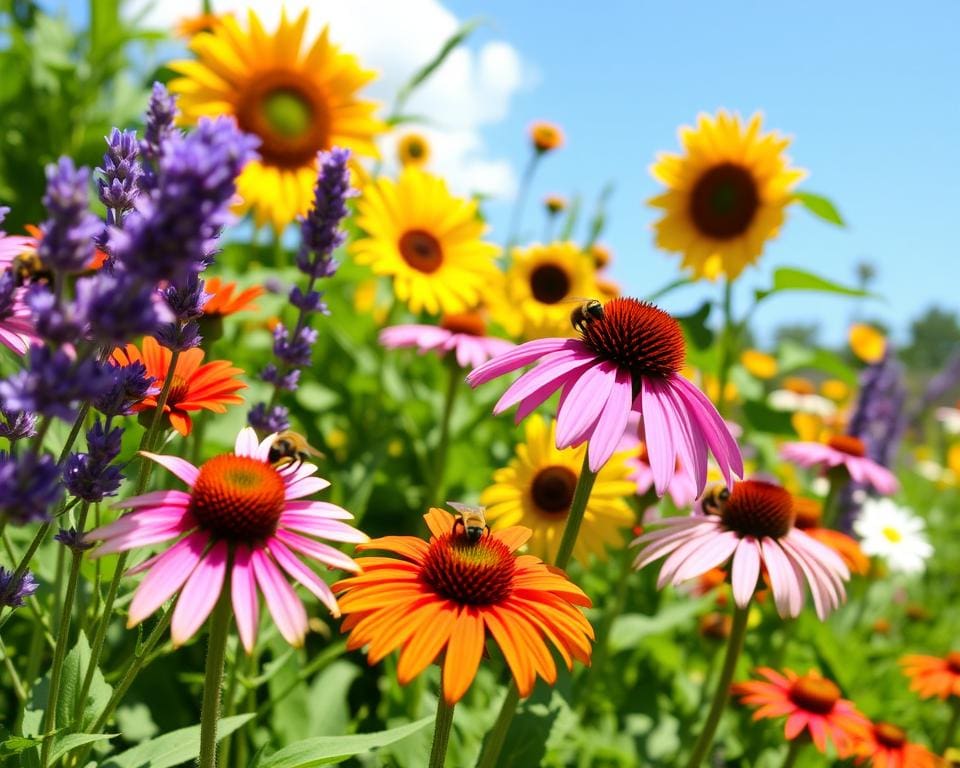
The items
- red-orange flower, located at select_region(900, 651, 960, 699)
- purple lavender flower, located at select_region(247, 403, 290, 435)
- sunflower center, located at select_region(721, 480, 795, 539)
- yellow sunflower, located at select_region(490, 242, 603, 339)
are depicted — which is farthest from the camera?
yellow sunflower, located at select_region(490, 242, 603, 339)

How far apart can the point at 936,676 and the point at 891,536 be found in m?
1.89

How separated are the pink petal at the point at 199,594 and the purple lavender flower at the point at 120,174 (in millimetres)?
604

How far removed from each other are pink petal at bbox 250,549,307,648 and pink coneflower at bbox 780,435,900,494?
2773mm

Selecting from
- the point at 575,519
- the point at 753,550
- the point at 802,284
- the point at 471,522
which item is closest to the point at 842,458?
the point at 802,284

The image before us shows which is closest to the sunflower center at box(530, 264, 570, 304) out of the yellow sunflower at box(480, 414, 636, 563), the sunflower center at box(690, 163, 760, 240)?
the sunflower center at box(690, 163, 760, 240)

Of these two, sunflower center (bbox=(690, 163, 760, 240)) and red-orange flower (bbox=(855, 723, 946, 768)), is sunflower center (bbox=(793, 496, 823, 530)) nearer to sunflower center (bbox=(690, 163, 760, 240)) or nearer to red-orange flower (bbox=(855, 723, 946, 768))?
red-orange flower (bbox=(855, 723, 946, 768))

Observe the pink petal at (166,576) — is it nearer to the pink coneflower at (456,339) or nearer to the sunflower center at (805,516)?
the pink coneflower at (456,339)

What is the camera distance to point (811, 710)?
2.33m

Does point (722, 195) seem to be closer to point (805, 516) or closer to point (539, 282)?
point (539, 282)

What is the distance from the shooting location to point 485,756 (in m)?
1.42

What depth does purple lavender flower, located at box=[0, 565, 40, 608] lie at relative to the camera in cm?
122

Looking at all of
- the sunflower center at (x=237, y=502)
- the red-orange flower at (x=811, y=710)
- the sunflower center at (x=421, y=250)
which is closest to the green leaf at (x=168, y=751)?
the sunflower center at (x=237, y=502)

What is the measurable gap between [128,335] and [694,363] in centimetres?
333

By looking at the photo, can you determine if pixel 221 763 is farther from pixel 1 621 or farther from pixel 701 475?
pixel 701 475
